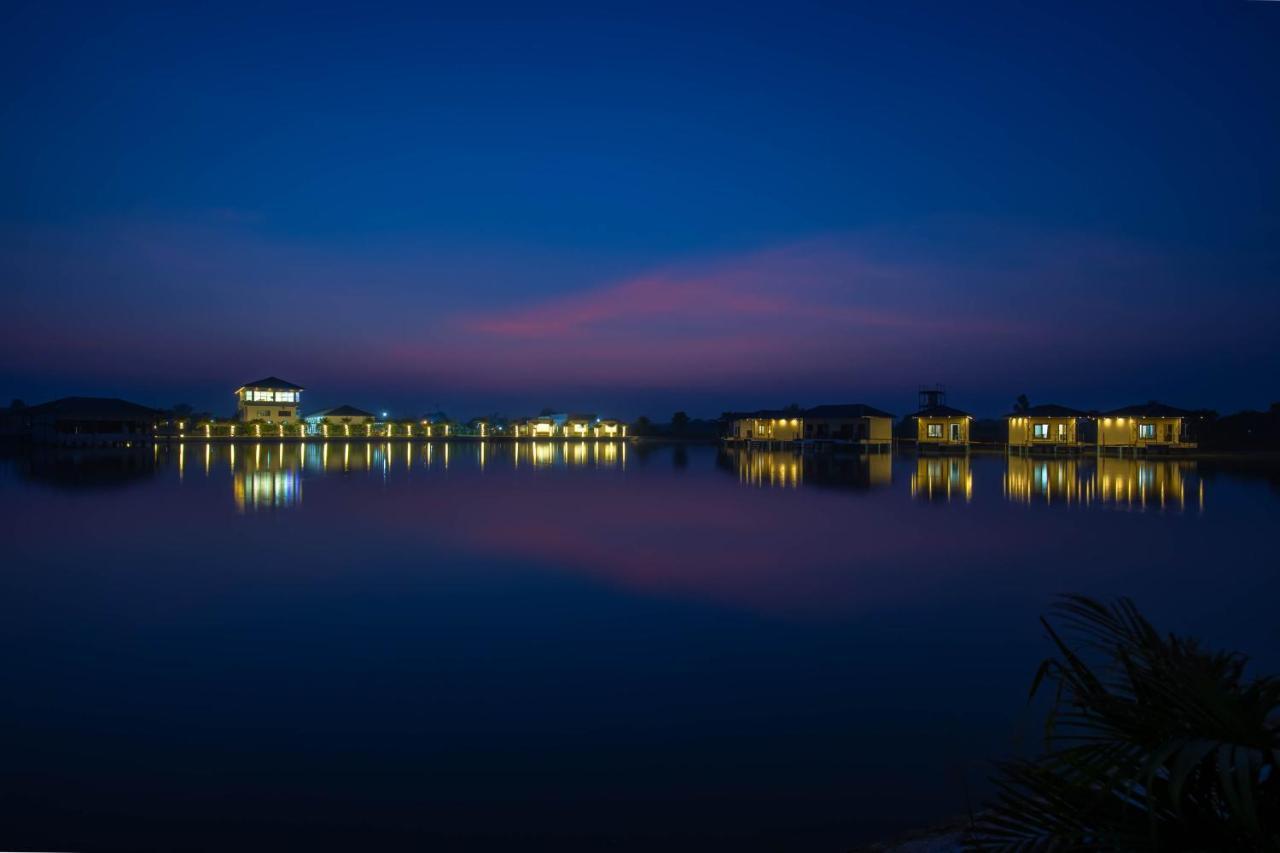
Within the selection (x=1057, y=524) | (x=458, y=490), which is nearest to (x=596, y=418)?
(x=458, y=490)

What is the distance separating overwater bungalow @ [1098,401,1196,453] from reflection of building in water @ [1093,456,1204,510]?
3.78 m

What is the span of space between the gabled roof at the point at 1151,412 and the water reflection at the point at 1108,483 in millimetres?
3027

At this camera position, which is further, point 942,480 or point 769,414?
point 769,414

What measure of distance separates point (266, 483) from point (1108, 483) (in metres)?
22.0

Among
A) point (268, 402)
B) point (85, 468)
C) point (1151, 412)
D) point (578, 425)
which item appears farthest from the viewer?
point (578, 425)

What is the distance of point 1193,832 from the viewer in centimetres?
164

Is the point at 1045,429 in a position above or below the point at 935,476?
above

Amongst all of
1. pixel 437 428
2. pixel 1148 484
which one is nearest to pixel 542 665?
pixel 1148 484

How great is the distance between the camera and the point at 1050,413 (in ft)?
119

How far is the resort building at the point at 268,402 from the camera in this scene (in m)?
52.6

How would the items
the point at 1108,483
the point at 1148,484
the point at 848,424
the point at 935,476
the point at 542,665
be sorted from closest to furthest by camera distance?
the point at 542,665
the point at 1148,484
the point at 1108,483
the point at 935,476
the point at 848,424

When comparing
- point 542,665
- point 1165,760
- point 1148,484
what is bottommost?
point 542,665

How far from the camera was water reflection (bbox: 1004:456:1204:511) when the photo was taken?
16.5m

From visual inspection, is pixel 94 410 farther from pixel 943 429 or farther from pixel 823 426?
pixel 943 429
